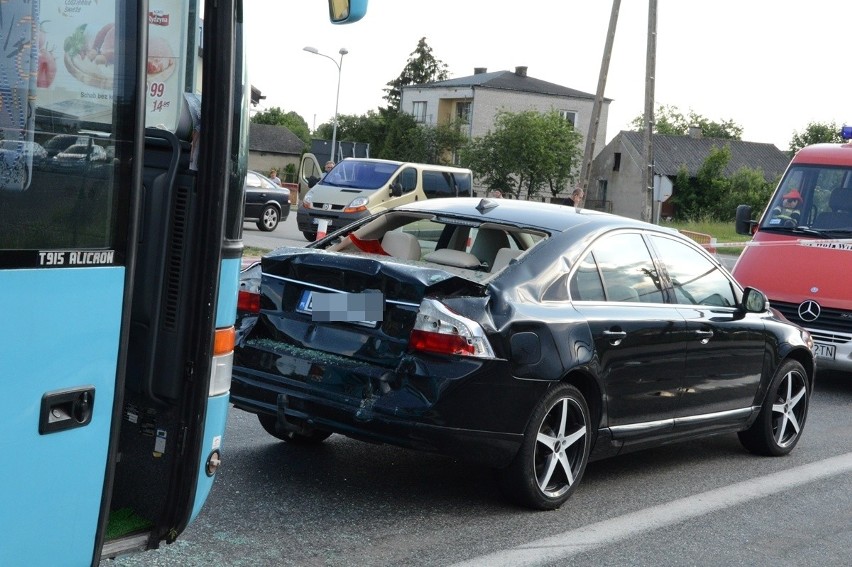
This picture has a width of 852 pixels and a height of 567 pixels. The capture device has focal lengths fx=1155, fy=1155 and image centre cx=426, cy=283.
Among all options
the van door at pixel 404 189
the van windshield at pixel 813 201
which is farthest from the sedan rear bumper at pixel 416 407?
the van door at pixel 404 189

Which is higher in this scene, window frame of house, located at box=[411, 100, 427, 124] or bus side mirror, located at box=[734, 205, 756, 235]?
window frame of house, located at box=[411, 100, 427, 124]

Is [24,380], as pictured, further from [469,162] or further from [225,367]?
[469,162]

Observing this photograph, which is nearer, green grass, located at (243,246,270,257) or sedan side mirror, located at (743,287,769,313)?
sedan side mirror, located at (743,287,769,313)

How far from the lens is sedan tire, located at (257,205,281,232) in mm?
28250

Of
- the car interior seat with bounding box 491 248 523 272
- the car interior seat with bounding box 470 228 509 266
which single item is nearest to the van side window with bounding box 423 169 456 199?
the car interior seat with bounding box 470 228 509 266

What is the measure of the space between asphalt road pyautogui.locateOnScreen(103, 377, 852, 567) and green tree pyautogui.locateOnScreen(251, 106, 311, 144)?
134 meters

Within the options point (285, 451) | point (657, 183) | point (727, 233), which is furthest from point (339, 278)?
point (727, 233)

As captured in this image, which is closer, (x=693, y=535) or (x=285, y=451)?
(x=693, y=535)

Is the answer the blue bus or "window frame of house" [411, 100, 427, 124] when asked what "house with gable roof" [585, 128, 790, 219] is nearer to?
"window frame of house" [411, 100, 427, 124]

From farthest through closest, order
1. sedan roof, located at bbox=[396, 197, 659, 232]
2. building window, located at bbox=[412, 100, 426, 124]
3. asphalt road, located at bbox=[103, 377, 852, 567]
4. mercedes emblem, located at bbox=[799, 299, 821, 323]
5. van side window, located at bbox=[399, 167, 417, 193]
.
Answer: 1. building window, located at bbox=[412, 100, 426, 124]
2. van side window, located at bbox=[399, 167, 417, 193]
3. mercedes emblem, located at bbox=[799, 299, 821, 323]
4. sedan roof, located at bbox=[396, 197, 659, 232]
5. asphalt road, located at bbox=[103, 377, 852, 567]

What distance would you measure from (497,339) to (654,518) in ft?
4.73

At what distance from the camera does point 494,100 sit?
90250 millimetres

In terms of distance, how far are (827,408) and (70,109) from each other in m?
8.75

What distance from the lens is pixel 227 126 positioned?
3.94m
